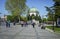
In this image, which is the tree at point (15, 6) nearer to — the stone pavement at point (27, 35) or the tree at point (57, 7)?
the tree at point (57, 7)

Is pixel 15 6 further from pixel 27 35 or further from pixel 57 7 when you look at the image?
pixel 27 35

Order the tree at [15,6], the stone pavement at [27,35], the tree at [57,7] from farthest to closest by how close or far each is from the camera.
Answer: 1. the tree at [15,6]
2. the tree at [57,7]
3. the stone pavement at [27,35]

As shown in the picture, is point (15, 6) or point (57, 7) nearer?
point (57, 7)

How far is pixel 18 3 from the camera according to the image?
112688 mm

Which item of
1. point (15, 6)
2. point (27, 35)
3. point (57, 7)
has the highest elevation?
point (15, 6)

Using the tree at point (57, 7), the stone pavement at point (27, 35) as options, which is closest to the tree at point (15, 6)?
the tree at point (57, 7)

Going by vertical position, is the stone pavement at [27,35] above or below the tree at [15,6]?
below

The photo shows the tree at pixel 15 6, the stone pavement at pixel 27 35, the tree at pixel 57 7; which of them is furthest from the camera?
the tree at pixel 15 6

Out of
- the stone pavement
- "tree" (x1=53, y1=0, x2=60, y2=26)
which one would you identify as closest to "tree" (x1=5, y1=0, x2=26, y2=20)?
"tree" (x1=53, y1=0, x2=60, y2=26)

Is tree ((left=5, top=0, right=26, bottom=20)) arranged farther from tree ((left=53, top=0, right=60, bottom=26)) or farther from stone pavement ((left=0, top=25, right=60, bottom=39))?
stone pavement ((left=0, top=25, right=60, bottom=39))

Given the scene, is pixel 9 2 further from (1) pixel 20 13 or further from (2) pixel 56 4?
(2) pixel 56 4

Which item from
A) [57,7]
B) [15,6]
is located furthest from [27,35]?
[15,6]

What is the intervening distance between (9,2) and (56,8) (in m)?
48.3

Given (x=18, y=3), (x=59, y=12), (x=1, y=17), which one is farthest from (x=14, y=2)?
(x=59, y=12)
